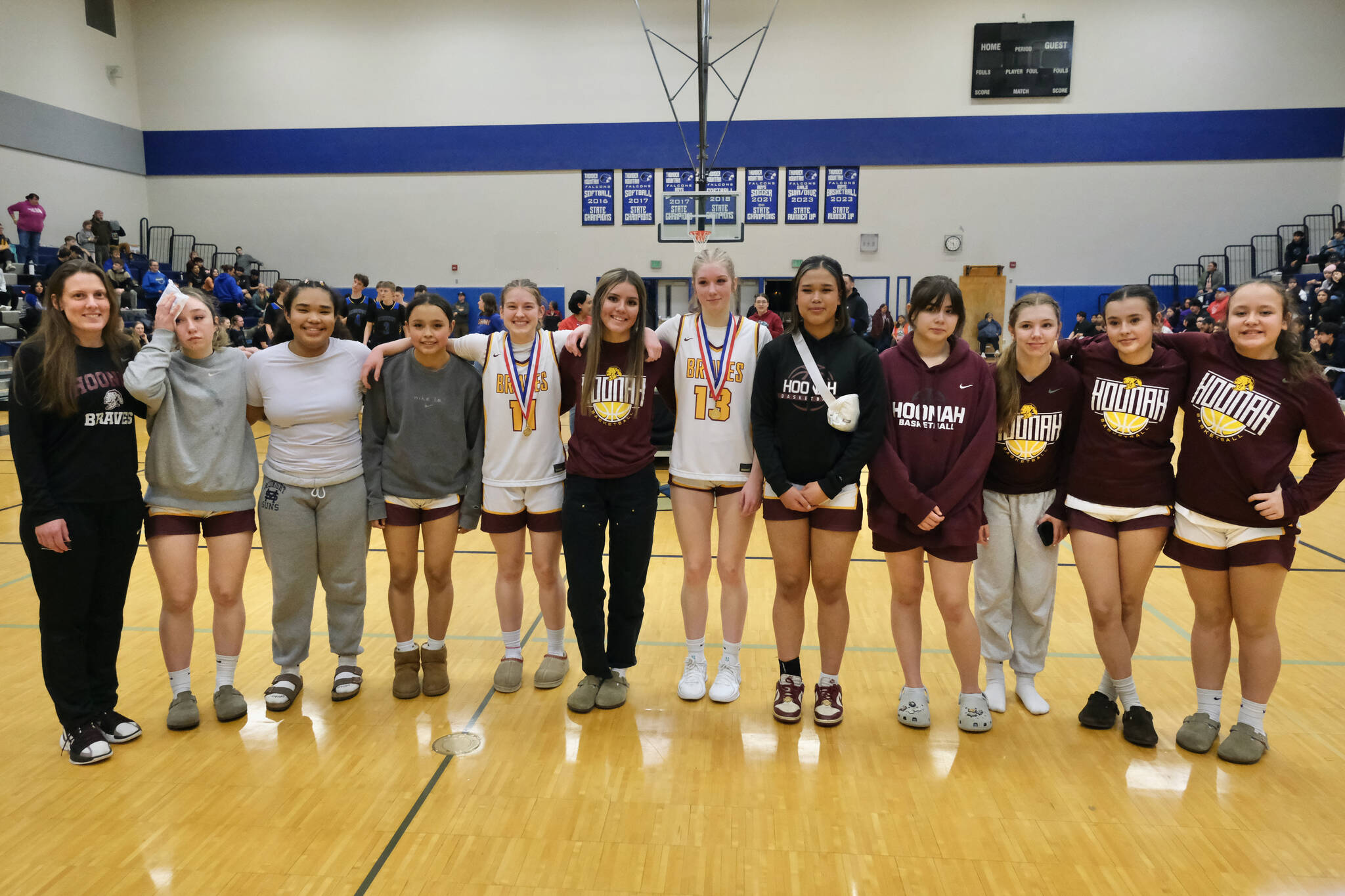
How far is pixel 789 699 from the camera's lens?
3129 mm

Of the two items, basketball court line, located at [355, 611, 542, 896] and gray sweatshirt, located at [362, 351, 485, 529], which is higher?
gray sweatshirt, located at [362, 351, 485, 529]

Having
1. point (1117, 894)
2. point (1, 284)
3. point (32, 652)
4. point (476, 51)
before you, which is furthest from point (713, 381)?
point (476, 51)

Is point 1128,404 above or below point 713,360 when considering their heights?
below

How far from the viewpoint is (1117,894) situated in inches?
85.4

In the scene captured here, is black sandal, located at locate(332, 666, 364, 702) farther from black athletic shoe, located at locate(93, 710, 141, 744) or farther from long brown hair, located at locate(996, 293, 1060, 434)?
long brown hair, located at locate(996, 293, 1060, 434)

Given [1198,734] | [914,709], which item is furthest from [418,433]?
[1198,734]

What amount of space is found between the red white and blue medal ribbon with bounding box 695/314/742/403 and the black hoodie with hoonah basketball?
0.50 ft

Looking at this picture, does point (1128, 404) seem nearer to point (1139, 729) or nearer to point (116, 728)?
point (1139, 729)

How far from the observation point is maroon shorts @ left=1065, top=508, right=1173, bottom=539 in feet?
9.43

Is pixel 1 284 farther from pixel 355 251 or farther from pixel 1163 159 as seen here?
pixel 1163 159

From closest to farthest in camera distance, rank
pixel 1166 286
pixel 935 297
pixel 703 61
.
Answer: pixel 935 297
pixel 703 61
pixel 1166 286

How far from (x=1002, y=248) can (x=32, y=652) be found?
55.3 feet

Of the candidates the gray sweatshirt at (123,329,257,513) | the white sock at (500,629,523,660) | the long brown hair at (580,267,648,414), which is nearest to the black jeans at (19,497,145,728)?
the gray sweatshirt at (123,329,257,513)

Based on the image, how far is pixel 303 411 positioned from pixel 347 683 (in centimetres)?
114
